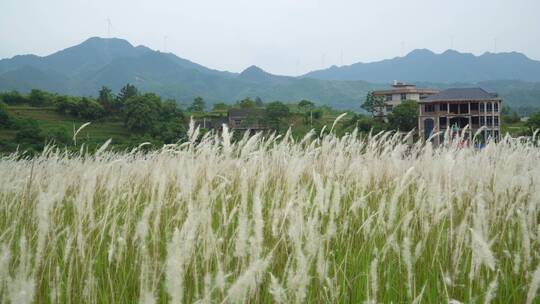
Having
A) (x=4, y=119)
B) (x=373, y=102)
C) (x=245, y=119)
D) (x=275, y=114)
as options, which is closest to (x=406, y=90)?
(x=373, y=102)

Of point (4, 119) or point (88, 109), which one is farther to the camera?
point (88, 109)

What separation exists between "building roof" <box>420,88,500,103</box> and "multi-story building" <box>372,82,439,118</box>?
29560 mm

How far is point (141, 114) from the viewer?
80.4 metres

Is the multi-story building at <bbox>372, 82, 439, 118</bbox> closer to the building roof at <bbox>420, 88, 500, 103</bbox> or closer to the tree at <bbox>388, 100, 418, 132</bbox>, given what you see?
the tree at <bbox>388, 100, 418, 132</bbox>

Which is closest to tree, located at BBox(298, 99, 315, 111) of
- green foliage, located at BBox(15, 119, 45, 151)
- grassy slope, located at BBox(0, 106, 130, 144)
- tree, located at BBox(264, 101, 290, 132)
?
tree, located at BBox(264, 101, 290, 132)

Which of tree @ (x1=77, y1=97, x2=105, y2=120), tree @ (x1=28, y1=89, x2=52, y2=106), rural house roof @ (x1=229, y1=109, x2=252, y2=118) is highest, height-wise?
tree @ (x1=28, y1=89, x2=52, y2=106)

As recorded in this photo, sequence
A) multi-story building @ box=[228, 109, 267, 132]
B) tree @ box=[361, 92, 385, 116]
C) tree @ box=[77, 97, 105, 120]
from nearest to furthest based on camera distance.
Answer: tree @ box=[77, 97, 105, 120], multi-story building @ box=[228, 109, 267, 132], tree @ box=[361, 92, 385, 116]

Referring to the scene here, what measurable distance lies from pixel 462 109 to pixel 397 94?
114 feet

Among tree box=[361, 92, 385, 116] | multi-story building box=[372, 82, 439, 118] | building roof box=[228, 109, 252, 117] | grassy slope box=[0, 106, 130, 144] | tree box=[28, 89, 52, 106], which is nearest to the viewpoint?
grassy slope box=[0, 106, 130, 144]

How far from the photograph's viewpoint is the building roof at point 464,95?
66.1m

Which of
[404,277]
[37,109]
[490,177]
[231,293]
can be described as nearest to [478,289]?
[404,277]

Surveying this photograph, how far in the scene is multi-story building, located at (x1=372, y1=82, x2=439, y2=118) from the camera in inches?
4013

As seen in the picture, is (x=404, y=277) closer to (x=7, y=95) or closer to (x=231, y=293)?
(x=231, y=293)

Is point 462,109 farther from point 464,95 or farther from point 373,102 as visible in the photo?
point 373,102
